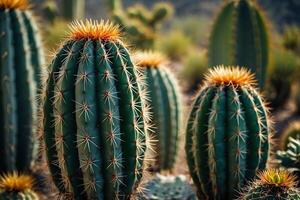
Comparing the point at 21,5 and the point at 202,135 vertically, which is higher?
the point at 21,5

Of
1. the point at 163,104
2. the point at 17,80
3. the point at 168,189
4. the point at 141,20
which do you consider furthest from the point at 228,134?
the point at 141,20

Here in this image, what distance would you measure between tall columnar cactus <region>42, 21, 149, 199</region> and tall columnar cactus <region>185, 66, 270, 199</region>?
0.62 metres

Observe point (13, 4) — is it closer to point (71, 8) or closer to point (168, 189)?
point (168, 189)

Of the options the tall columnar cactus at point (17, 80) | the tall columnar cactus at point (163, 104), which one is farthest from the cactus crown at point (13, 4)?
the tall columnar cactus at point (163, 104)

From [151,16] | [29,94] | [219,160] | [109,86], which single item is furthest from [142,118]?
[151,16]

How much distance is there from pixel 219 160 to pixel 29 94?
6.87 feet

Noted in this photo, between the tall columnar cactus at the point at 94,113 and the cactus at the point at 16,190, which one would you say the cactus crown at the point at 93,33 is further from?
the cactus at the point at 16,190

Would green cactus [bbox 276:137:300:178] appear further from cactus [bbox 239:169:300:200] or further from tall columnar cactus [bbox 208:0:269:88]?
tall columnar cactus [bbox 208:0:269:88]

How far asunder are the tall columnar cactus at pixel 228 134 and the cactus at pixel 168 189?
0.48 m

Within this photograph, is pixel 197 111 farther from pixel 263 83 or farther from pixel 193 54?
pixel 193 54

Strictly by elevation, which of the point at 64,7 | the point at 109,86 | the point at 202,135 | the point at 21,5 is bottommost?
the point at 202,135

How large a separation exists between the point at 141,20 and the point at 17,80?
22.9ft

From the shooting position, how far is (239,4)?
705 centimetres

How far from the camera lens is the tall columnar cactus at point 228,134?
4367 millimetres
